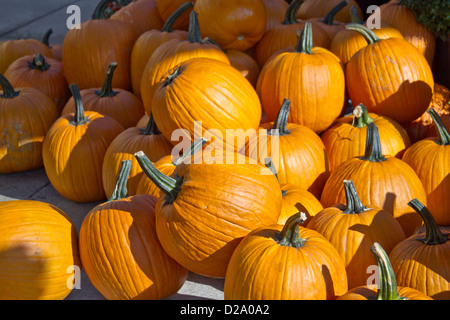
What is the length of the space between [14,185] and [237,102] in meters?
1.85

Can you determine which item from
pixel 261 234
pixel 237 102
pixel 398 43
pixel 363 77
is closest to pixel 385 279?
pixel 261 234

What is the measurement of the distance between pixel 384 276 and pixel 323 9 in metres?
3.31

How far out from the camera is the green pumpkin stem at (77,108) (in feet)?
10.9

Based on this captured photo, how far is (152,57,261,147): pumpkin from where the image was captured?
2.80 m

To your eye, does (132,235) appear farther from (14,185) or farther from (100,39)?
(100,39)

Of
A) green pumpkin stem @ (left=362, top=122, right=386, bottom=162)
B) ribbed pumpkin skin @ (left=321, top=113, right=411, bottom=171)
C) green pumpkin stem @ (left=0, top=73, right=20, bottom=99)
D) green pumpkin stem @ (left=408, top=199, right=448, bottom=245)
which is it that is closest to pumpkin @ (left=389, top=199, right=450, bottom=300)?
green pumpkin stem @ (left=408, top=199, right=448, bottom=245)

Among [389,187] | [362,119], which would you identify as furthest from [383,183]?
[362,119]

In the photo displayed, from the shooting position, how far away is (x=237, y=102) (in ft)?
9.39

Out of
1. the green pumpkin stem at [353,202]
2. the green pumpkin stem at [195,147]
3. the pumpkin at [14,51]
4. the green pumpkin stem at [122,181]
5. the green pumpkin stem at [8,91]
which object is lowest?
the green pumpkin stem at [353,202]

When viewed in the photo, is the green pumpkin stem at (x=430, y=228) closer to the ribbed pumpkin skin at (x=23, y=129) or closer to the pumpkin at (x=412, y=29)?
the pumpkin at (x=412, y=29)

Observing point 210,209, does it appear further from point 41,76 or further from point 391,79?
point 41,76

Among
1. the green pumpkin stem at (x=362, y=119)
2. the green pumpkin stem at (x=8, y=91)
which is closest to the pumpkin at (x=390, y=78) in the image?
the green pumpkin stem at (x=362, y=119)

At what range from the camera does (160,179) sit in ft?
7.59

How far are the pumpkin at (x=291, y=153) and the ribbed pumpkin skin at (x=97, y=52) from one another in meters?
1.67
